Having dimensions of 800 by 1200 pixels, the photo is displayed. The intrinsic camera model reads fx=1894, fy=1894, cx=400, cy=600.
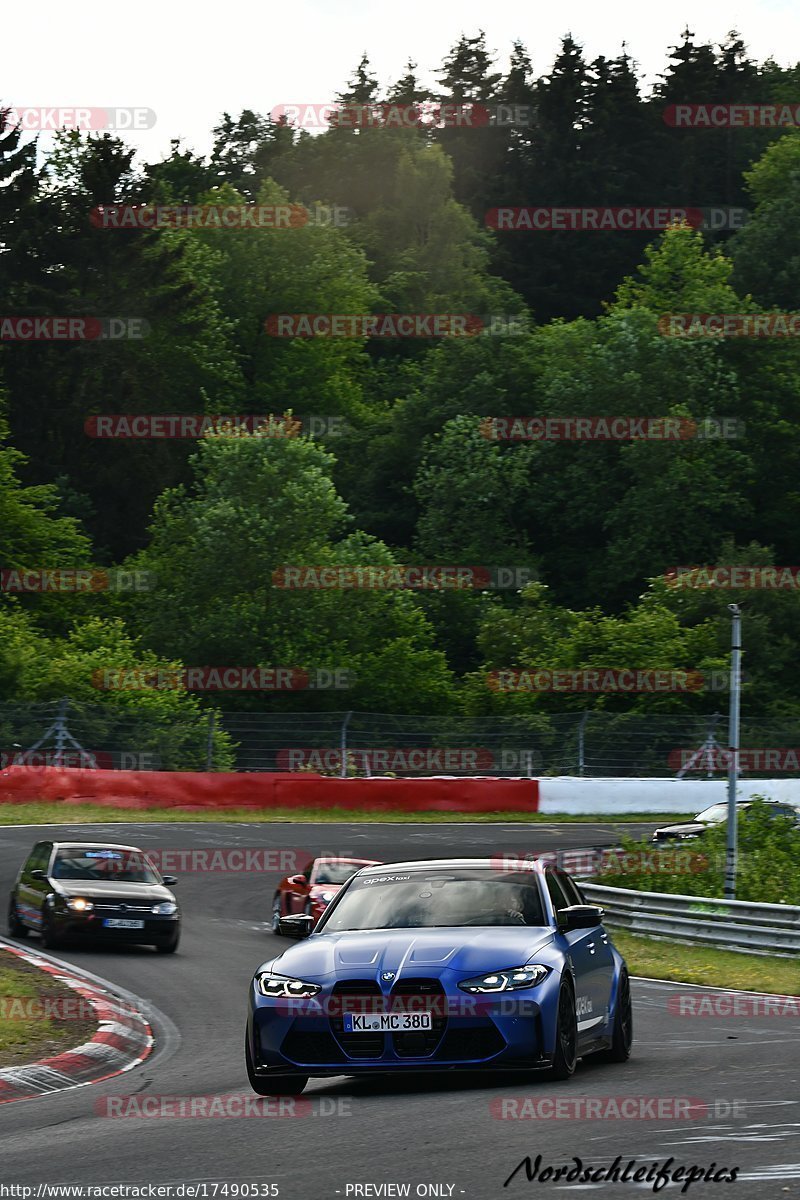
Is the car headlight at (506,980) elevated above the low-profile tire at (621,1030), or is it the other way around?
the car headlight at (506,980)

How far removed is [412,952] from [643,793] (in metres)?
34.1

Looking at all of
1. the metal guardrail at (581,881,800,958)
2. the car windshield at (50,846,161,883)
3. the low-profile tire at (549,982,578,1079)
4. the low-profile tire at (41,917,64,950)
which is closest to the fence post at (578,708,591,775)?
the metal guardrail at (581,881,800,958)

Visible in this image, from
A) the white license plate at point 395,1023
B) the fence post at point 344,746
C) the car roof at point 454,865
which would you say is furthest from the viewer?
the fence post at point 344,746

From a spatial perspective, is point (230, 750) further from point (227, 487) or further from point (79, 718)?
point (227, 487)

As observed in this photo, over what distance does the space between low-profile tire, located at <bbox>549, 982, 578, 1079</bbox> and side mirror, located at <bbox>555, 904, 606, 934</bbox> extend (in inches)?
23.8

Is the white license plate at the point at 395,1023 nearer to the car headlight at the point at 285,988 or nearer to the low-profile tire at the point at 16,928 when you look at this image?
the car headlight at the point at 285,988

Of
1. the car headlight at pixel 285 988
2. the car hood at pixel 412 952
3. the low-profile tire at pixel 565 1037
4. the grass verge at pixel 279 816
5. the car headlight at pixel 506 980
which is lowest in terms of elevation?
the grass verge at pixel 279 816

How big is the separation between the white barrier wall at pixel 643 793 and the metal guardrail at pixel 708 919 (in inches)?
615

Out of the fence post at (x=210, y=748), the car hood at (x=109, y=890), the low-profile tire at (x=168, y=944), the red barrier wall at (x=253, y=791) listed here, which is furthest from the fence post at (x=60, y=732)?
the low-profile tire at (x=168, y=944)

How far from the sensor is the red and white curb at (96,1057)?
38.1ft

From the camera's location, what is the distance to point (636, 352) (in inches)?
2958

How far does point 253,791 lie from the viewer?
4106 cm

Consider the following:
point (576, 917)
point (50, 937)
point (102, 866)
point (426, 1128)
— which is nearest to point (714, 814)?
point (102, 866)

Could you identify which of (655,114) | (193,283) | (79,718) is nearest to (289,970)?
(79,718)
